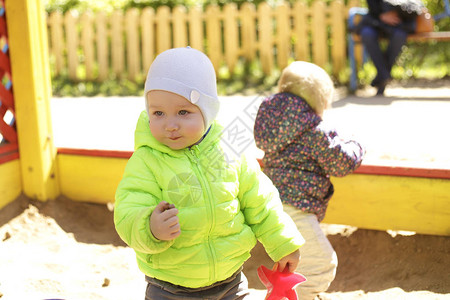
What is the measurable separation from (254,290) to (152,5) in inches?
306

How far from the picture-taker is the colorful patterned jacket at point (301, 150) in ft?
8.15

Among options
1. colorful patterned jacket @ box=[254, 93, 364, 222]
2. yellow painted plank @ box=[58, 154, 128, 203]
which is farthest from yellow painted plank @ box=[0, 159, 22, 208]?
colorful patterned jacket @ box=[254, 93, 364, 222]

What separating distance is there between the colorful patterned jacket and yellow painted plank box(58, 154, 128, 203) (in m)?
1.27

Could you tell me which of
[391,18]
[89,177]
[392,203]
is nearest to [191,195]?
[392,203]

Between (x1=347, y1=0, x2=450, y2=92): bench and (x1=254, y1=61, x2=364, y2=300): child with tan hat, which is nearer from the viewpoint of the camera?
(x1=254, y1=61, x2=364, y2=300): child with tan hat

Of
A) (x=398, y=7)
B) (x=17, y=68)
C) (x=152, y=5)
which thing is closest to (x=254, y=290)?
(x=17, y=68)

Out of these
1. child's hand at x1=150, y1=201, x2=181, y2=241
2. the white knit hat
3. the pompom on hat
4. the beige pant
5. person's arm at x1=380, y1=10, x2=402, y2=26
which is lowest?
the beige pant

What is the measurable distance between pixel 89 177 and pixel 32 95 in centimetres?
65

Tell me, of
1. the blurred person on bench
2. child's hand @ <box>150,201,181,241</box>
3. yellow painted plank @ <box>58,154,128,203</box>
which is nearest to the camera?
child's hand @ <box>150,201,181,241</box>

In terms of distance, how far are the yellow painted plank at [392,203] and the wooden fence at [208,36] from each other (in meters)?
5.49

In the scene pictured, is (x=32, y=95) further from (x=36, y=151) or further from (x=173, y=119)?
(x=173, y=119)

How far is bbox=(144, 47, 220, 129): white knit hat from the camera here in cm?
172

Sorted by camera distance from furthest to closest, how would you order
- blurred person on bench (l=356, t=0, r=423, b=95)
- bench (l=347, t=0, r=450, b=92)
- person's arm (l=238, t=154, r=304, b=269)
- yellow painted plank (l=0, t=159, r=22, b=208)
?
bench (l=347, t=0, r=450, b=92) → blurred person on bench (l=356, t=0, r=423, b=95) → yellow painted plank (l=0, t=159, r=22, b=208) → person's arm (l=238, t=154, r=304, b=269)

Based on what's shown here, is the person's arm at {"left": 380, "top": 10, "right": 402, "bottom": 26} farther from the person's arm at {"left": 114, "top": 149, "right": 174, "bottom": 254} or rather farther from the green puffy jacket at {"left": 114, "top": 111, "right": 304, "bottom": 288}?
the person's arm at {"left": 114, "top": 149, "right": 174, "bottom": 254}
